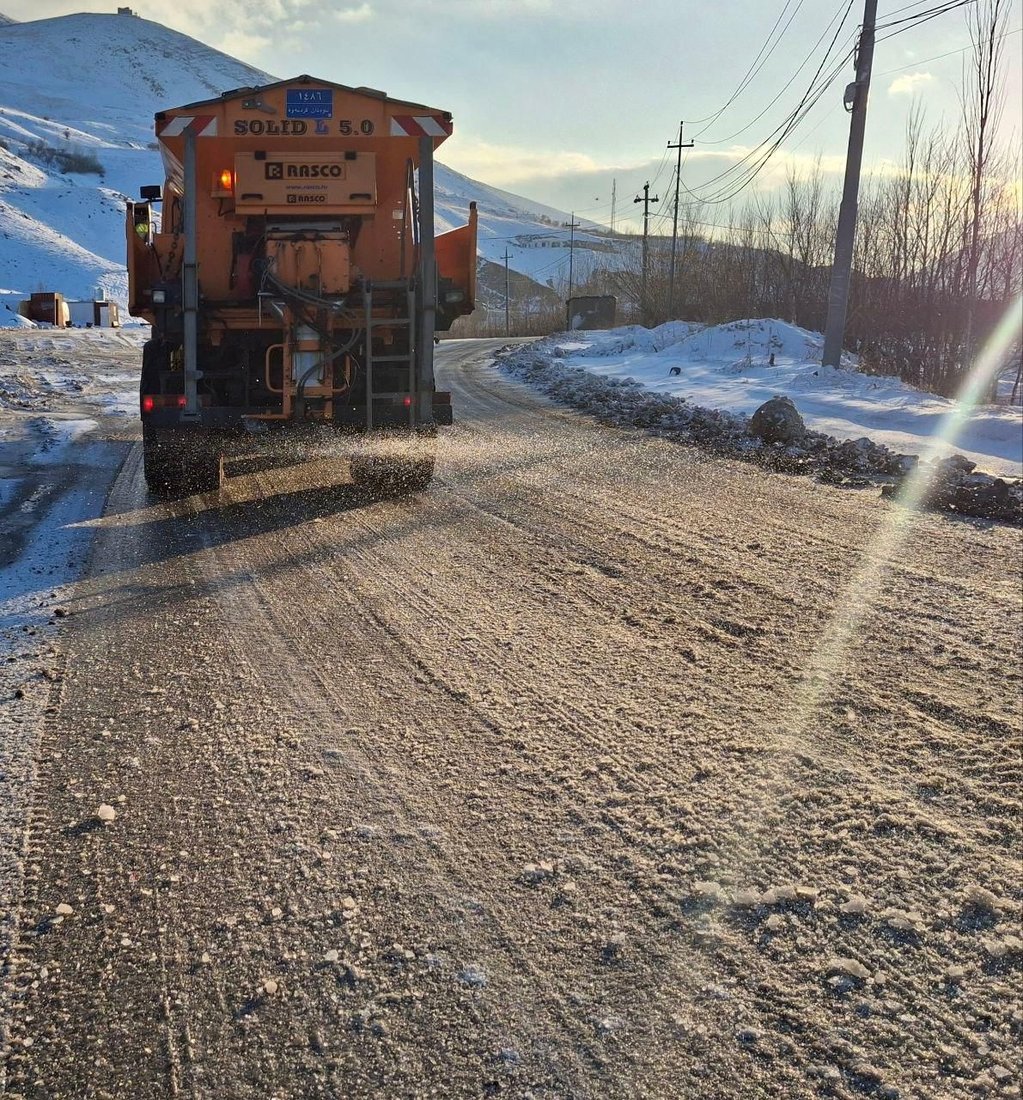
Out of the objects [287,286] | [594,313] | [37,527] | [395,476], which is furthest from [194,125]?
[594,313]

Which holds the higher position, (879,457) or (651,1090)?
(879,457)

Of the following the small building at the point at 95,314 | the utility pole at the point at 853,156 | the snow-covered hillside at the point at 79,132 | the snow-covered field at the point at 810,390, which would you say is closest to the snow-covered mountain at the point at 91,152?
the snow-covered hillside at the point at 79,132

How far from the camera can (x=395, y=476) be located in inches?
296

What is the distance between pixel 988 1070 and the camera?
1.77 meters

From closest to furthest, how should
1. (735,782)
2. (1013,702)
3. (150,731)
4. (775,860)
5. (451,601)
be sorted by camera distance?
(775,860), (735,782), (150,731), (1013,702), (451,601)

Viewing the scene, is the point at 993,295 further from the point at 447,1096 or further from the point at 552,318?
the point at 552,318

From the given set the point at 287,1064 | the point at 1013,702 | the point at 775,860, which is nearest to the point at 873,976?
the point at 775,860

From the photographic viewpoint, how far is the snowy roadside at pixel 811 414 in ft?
25.7

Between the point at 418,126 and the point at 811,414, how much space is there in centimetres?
707

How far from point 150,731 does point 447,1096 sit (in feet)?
6.09

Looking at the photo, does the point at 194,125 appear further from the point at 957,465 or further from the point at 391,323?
the point at 957,465

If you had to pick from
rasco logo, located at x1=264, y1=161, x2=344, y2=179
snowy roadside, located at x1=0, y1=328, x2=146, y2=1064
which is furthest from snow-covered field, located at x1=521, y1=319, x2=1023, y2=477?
snowy roadside, located at x1=0, y1=328, x2=146, y2=1064

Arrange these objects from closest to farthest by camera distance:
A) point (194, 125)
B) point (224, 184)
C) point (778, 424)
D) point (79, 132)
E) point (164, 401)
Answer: point (164, 401)
point (194, 125)
point (224, 184)
point (778, 424)
point (79, 132)

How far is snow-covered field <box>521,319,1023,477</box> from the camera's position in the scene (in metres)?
10.0
